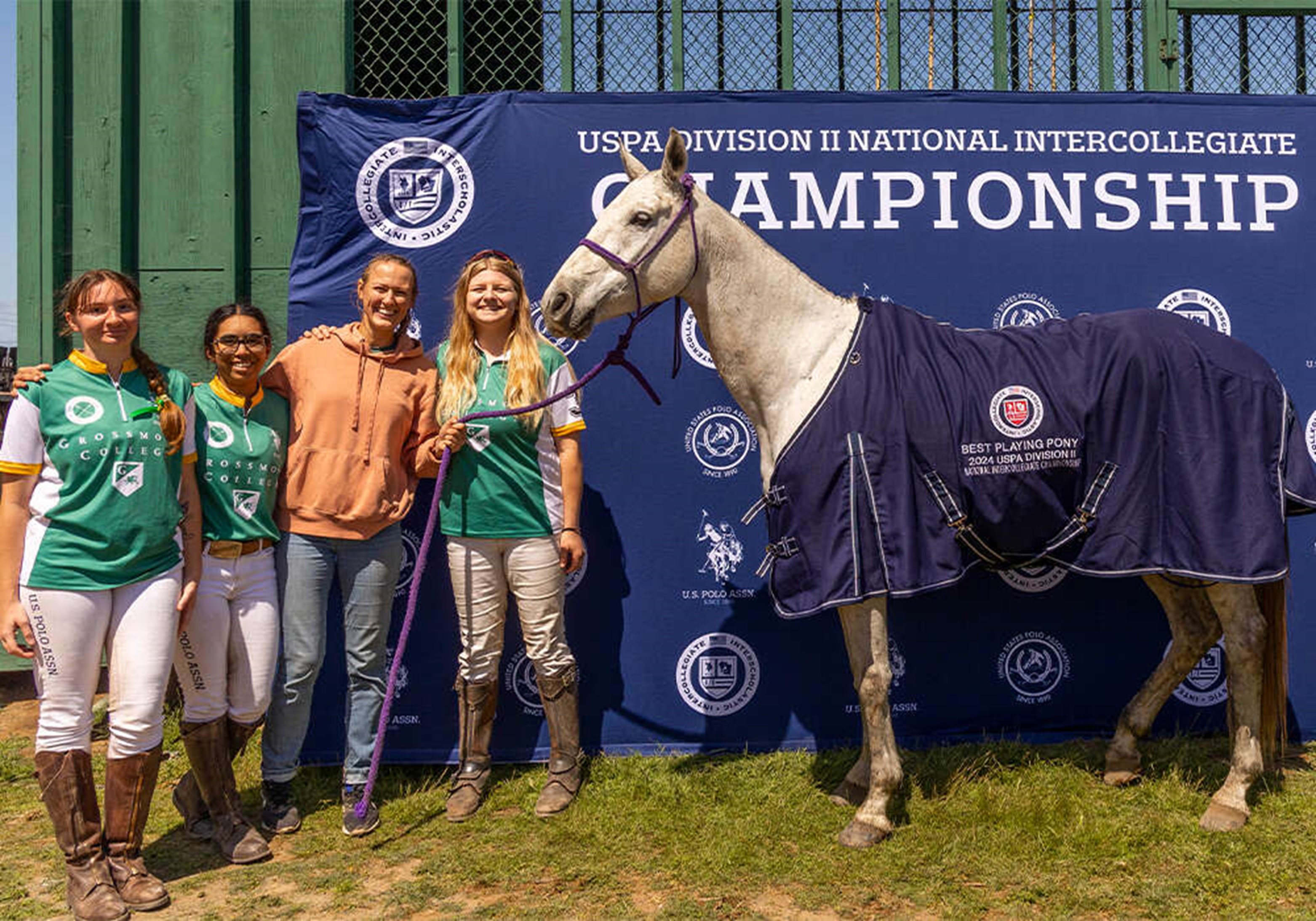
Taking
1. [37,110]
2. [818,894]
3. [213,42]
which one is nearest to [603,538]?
[818,894]

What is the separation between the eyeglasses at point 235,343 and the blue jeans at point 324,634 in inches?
24.7

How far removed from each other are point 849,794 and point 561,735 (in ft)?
3.44

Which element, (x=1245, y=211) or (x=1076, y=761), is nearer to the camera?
(x=1076, y=761)

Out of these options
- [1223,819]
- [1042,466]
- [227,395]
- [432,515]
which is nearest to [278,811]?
[432,515]

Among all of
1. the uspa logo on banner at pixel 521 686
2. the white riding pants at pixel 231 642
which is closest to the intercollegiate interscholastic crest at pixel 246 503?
the white riding pants at pixel 231 642

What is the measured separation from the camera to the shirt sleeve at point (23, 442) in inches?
99.4

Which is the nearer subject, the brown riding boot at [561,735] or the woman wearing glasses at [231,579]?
the woman wearing glasses at [231,579]

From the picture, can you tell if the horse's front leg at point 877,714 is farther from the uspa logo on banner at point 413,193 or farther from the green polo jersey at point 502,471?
the uspa logo on banner at point 413,193

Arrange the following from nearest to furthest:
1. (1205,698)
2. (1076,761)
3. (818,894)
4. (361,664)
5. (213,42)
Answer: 1. (818,894)
2. (361,664)
3. (1076,761)
4. (1205,698)
5. (213,42)

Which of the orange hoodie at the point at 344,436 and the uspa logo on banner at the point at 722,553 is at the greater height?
the orange hoodie at the point at 344,436

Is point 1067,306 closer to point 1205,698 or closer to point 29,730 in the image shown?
point 1205,698

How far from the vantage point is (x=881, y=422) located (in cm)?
302

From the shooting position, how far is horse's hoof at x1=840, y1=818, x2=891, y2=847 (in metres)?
3.00

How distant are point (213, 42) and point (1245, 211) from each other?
454 centimetres
